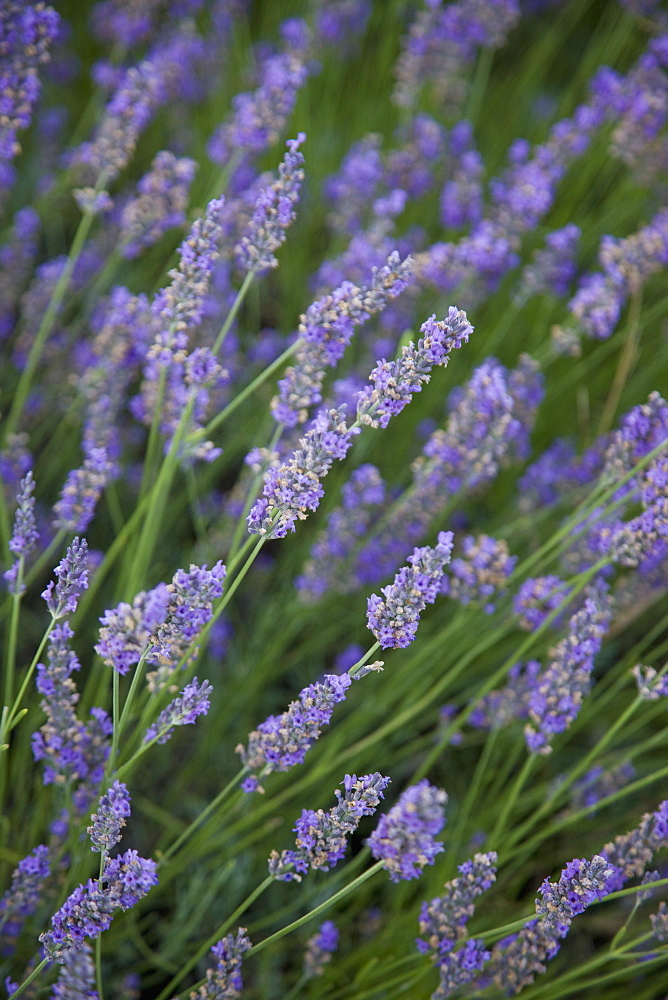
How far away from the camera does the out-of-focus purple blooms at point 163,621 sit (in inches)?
42.9

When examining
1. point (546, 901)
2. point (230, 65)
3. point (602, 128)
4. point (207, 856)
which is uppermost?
point (230, 65)

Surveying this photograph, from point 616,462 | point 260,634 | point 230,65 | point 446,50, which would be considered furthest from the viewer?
point 230,65

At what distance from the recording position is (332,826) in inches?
46.9

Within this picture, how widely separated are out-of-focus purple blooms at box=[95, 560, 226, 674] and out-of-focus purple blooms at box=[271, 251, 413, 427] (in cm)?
37

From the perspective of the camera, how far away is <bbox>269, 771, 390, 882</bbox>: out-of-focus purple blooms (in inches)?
45.7

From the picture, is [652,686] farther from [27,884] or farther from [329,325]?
[27,884]

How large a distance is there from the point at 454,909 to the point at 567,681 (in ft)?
1.40

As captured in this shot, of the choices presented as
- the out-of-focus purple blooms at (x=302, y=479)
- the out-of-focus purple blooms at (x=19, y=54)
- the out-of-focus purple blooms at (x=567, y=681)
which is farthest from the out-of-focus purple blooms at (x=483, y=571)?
the out-of-focus purple blooms at (x=19, y=54)

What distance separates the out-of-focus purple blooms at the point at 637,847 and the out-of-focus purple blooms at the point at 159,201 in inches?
62.8

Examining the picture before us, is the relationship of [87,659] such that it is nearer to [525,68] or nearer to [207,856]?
[207,856]

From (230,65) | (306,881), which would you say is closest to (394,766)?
(306,881)

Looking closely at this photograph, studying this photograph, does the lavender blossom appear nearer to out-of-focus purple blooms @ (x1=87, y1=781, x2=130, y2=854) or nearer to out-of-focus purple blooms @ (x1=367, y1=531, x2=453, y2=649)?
out-of-focus purple blooms @ (x1=87, y1=781, x2=130, y2=854)

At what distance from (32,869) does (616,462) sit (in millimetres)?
1269

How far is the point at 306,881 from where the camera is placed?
1.92m
